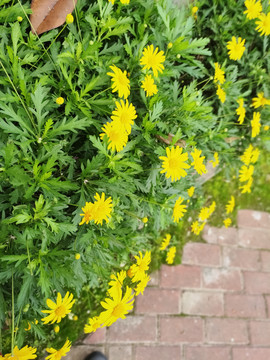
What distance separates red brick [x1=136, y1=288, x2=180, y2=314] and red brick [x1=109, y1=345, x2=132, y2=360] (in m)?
0.24

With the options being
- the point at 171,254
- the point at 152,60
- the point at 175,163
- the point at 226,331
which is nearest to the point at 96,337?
the point at 171,254

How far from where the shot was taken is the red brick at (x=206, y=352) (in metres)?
2.63

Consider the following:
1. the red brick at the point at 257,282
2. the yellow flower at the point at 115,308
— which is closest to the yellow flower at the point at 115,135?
the yellow flower at the point at 115,308

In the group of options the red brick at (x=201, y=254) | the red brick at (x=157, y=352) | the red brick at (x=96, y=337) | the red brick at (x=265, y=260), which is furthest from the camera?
the red brick at (x=265, y=260)

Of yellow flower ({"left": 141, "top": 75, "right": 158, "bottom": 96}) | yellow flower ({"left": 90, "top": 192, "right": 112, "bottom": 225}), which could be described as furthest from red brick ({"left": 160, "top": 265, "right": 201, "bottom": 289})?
yellow flower ({"left": 141, "top": 75, "right": 158, "bottom": 96})

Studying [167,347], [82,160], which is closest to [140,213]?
[82,160]

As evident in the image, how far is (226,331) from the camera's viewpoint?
9.04 feet

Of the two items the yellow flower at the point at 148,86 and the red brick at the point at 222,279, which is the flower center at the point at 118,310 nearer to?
the yellow flower at the point at 148,86

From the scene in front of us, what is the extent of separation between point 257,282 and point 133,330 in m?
1.08

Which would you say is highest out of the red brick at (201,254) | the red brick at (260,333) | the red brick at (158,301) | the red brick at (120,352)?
the red brick at (201,254)

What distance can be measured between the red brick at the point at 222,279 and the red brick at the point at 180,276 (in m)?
0.07

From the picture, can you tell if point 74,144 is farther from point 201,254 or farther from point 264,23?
point 201,254

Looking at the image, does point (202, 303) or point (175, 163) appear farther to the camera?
point (202, 303)

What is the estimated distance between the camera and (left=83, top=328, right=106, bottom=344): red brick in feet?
7.91
